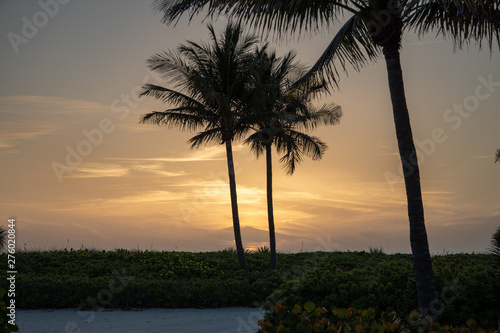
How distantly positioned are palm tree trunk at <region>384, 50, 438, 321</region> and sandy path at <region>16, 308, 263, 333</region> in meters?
3.85

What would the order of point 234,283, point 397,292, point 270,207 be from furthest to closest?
point 270,207
point 234,283
point 397,292

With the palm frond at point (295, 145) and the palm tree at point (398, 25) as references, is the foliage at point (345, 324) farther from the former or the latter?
the palm frond at point (295, 145)

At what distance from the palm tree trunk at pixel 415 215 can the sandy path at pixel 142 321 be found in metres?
3.85

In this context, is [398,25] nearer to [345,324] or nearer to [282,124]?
[345,324]

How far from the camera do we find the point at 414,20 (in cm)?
1075

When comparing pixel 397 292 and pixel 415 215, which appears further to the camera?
pixel 397 292

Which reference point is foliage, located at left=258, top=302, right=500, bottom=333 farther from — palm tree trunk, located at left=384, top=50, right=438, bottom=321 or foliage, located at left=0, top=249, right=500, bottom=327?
palm tree trunk, located at left=384, top=50, right=438, bottom=321

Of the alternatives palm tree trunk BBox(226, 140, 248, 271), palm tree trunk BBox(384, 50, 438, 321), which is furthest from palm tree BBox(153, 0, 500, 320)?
palm tree trunk BBox(226, 140, 248, 271)

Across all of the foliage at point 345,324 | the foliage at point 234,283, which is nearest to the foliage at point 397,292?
the foliage at point 234,283

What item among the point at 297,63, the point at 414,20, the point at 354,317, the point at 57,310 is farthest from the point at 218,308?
the point at 297,63

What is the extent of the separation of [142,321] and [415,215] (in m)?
7.32

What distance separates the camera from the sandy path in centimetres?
1091

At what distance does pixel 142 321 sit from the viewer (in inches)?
468

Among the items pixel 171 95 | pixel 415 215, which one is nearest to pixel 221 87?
pixel 171 95
